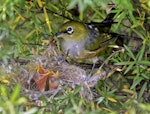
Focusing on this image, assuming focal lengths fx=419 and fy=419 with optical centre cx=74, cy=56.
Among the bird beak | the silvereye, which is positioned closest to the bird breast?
the silvereye

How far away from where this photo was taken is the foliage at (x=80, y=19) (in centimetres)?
167

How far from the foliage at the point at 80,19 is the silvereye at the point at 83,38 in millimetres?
60

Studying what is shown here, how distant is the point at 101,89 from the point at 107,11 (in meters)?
0.36

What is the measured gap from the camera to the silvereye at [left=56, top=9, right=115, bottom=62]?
215 centimetres

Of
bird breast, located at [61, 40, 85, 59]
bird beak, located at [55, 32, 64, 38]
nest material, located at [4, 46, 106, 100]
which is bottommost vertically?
nest material, located at [4, 46, 106, 100]

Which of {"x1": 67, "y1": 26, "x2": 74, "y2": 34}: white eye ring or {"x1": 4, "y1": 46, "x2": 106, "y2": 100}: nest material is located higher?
{"x1": 67, "y1": 26, "x2": 74, "y2": 34}: white eye ring

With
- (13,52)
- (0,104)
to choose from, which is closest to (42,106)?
(13,52)

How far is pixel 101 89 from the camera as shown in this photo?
6.31 ft

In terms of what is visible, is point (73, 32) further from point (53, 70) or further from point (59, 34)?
point (53, 70)

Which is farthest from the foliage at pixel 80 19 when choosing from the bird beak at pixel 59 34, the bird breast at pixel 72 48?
the bird breast at pixel 72 48

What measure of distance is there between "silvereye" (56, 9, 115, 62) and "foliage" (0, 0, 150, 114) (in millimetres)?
60

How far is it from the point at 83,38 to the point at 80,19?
0.23 meters

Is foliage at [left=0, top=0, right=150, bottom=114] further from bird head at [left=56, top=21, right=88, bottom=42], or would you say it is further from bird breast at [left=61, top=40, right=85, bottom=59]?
bird breast at [left=61, top=40, right=85, bottom=59]

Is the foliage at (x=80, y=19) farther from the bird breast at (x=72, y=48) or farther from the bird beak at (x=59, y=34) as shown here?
the bird breast at (x=72, y=48)
